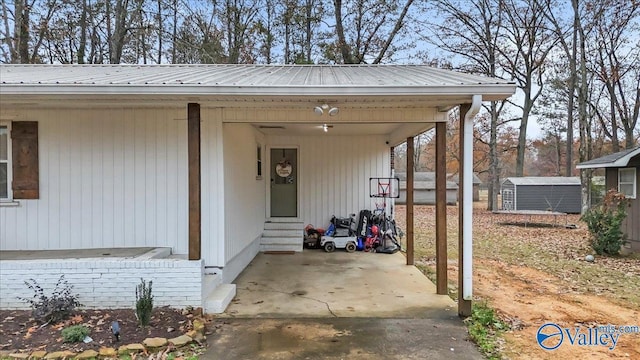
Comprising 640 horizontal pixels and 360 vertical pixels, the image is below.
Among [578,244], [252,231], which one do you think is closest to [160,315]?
[252,231]

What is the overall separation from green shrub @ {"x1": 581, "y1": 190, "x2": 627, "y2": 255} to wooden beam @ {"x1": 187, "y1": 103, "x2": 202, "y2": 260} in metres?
7.98

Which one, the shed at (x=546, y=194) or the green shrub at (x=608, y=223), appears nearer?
the green shrub at (x=608, y=223)

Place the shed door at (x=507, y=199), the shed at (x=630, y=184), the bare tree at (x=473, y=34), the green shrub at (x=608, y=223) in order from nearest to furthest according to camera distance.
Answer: the green shrub at (x=608, y=223) < the shed at (x=630, y=184) < the bare tree at (x=473, y=34) < the shed door at (x=507, y=199)

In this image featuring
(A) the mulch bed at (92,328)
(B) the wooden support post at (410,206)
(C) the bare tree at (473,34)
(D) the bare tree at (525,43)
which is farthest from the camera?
(C) the bare tree at (473,34)

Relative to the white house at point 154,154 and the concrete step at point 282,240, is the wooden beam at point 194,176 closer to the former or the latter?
the white house at point 154,154

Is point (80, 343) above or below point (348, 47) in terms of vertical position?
below

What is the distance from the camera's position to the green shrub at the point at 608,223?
795 cm

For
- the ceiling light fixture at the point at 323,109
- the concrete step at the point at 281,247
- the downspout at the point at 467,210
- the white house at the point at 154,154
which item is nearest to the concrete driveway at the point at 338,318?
the downspout at the point at 467,210

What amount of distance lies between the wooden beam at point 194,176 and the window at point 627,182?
8.89 metres

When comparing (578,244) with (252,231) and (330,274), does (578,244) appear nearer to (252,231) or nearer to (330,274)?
(330,274)

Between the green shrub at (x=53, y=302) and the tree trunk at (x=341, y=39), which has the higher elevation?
the tree trunk at (x=341, y=39)

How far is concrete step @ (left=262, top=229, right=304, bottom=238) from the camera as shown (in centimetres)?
850

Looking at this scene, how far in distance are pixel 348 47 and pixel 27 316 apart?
14015mm

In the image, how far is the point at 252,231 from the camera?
7355mm
